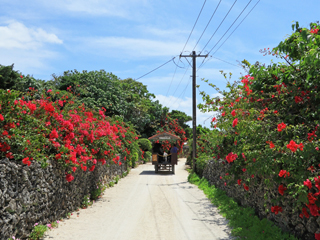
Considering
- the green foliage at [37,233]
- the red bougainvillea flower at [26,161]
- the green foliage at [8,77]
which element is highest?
the green foliage at [8,77]

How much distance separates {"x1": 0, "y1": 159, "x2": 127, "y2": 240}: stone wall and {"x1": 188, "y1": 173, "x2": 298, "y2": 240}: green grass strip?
4.24m

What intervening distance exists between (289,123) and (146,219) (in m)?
4.36

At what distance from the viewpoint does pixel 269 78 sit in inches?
271

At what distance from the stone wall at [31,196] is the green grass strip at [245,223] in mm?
4245

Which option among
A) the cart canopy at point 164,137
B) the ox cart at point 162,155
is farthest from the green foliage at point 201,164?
the cart canopy at point 164,137

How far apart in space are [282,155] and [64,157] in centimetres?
492

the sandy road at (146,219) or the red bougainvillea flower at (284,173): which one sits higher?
the red bougainvillea flower at (284,173)

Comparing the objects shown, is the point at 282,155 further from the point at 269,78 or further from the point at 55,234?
the point at 55,234

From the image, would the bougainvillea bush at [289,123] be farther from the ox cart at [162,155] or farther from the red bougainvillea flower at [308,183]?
the ox cart at [162,155]

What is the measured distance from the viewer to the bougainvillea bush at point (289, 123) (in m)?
4.36

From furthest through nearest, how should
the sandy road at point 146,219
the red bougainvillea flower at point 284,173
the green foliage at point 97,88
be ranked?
the green foliage at point 97,88 → the sandy road at point 146,219 → the red bougainvillea flower at point 284,173

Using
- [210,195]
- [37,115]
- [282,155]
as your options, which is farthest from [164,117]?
[282,155]

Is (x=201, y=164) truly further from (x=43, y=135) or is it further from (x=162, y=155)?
(x=43, y=135)

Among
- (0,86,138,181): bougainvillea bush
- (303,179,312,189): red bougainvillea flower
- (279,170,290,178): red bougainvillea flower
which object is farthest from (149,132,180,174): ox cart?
(303,179,312,189): red bougainvillea flower
